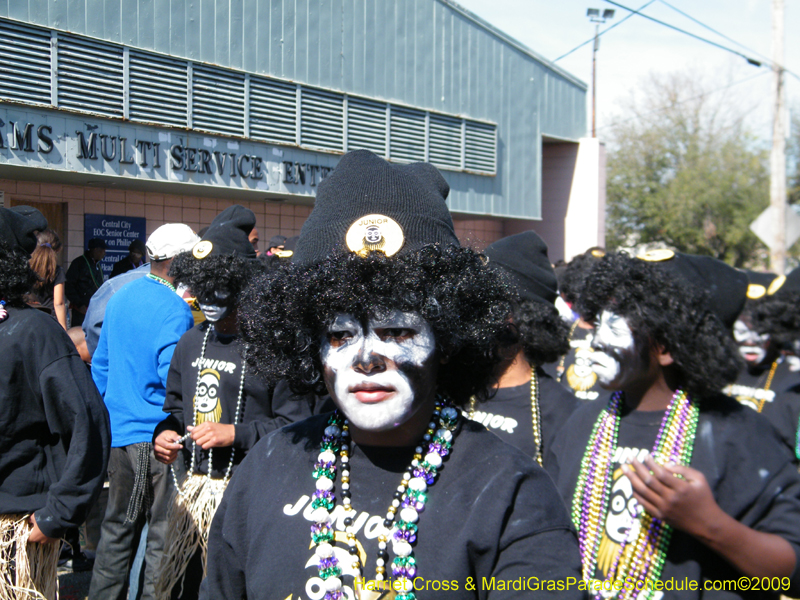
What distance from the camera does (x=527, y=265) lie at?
3871mm

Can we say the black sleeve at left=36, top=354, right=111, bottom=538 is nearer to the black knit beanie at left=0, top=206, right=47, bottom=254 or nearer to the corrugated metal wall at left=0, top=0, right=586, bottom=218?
the black knit beanie at left=0, top=206, right=47, bottom=254

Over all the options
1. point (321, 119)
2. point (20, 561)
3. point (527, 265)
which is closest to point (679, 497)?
point (527, 265)

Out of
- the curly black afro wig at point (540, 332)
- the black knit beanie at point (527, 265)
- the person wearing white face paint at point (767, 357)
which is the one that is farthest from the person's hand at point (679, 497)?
the person wearing white face paint at point (767, 357)

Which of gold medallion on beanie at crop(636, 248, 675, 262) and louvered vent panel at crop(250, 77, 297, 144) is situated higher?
louvered vent panel at crop(250, 77, 297, 144)

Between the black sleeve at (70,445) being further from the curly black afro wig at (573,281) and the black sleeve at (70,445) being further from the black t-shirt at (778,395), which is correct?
the black t-shirt at (778,395)

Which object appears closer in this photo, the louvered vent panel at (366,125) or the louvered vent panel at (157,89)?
the louvered vent panel at (157,89)

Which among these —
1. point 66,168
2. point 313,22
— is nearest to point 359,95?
point 313,22

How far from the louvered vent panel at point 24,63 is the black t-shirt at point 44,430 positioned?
6687 millimetres

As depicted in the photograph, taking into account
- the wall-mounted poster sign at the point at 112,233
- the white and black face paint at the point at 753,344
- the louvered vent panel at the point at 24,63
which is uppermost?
the louvered vent panel at the point at 24,63

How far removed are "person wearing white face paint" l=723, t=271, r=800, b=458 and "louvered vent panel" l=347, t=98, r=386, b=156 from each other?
8.94 m

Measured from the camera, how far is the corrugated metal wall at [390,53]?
9.81m

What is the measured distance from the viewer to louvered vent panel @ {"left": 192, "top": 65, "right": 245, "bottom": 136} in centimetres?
1046

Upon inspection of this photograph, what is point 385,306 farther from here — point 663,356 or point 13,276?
point 13,276

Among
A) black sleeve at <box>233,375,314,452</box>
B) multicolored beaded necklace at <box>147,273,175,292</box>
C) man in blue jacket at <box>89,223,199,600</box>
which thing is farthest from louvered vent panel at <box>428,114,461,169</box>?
black sleeve at <box>233,375,314,452</box>
